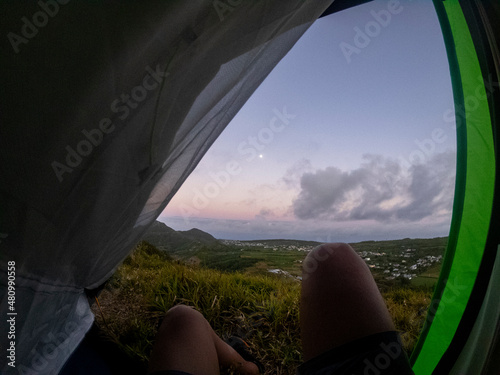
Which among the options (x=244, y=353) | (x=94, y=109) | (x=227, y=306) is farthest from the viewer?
(x=227, y=306)

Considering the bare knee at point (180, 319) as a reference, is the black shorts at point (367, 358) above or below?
above

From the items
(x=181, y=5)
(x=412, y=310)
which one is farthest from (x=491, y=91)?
(x=412, y=310)

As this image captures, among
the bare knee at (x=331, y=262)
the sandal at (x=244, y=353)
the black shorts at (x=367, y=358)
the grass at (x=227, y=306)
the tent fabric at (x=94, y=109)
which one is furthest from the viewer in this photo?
the grass at (x=227, y=306)

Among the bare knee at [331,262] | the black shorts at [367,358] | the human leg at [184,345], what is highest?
the bare knee at [331,262]

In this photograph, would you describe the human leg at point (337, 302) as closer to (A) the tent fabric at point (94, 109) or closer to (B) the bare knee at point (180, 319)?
(B) the bare knee at point (180, 319)

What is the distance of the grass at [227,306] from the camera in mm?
1324

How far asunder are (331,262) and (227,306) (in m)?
1.16

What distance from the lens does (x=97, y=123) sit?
1.17 feet

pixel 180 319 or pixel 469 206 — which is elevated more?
pixel 469 206

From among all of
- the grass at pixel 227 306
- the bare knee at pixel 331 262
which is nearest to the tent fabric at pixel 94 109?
the bare knee at pixel 331 262

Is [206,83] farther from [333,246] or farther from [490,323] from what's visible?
[490,323]

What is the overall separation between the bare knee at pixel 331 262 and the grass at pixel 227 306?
0.78m

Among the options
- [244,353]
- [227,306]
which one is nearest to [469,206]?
[244,353]

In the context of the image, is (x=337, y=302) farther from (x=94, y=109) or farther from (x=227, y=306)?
(x=227, y=306)
